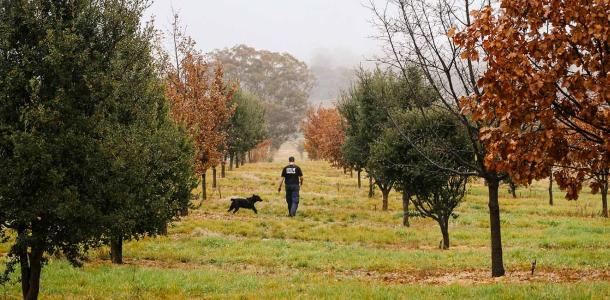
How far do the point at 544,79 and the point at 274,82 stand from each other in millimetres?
89350

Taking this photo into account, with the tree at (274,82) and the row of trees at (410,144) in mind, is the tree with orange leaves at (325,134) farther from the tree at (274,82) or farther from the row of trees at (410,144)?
the tree at (274,82)

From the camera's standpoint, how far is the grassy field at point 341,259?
32.3 ft

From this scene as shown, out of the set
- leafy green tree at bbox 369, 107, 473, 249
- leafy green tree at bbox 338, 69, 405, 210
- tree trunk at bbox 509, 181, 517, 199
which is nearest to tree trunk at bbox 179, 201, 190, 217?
leafy green tree at bbox 369, 107, 473, 249

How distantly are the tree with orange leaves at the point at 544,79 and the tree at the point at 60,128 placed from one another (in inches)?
217

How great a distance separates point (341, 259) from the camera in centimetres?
1479

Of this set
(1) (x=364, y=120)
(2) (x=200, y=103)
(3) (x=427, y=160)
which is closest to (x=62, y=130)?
(3) (x=427, y=160)

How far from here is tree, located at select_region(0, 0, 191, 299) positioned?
284 inches

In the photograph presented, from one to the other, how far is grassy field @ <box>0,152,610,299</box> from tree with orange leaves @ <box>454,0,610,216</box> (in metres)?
3.12

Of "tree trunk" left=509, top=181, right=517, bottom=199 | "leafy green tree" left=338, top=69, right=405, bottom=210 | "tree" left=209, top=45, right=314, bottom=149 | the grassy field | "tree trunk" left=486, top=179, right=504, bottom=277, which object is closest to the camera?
the grassy field

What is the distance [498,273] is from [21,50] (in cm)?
1007

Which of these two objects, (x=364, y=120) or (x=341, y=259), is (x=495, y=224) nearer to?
(x=341, y=259)

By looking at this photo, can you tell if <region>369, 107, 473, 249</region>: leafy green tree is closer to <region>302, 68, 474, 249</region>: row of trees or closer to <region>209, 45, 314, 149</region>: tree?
<region>302, 68, 474, 249</region>: row of trees

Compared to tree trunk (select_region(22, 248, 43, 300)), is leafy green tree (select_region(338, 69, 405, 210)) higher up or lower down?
higher up

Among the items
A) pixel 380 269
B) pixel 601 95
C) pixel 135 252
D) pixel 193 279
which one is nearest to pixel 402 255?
pixel 380 269
